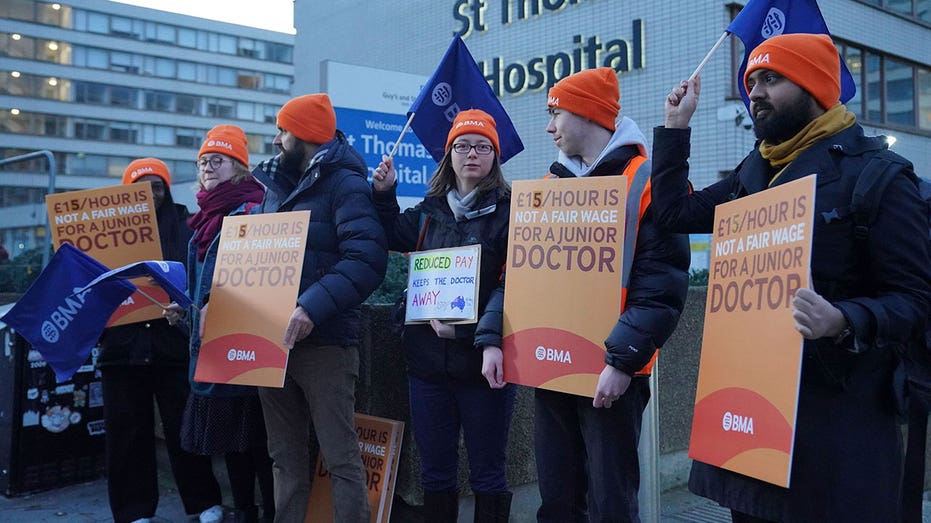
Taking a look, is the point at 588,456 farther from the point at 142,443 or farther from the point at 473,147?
the point at 142,443

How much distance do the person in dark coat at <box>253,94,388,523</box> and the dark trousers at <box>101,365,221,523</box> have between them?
1.11 meters

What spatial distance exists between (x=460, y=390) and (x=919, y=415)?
175 centimetres

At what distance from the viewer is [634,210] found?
9.28ft

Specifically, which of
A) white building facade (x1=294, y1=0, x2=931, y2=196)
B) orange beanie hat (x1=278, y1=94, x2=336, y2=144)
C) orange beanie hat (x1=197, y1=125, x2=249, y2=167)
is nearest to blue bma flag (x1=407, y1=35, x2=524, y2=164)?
orange beanie hat (x1=278, y1=94, x2=336, y2=144)

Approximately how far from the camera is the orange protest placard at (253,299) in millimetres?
3432

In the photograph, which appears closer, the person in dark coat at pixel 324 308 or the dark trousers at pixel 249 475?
the person in dark coat at pixel 324 308

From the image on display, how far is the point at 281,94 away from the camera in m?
84.4

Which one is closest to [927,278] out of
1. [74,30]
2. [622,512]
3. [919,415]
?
[919,415]

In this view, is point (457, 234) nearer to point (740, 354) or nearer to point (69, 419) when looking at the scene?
point (740, 354)

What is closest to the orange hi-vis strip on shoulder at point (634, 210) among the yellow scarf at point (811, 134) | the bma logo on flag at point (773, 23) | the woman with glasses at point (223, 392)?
the yellow scarf at point (811, 134)

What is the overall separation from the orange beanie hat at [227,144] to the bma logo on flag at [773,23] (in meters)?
2.47

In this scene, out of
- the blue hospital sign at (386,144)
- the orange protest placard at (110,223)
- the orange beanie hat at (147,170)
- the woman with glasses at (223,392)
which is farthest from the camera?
the blue hospital sign at (386,144)

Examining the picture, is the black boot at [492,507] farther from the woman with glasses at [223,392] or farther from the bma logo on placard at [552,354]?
the woman with glasses at [223,392]

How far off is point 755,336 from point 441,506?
177cm
